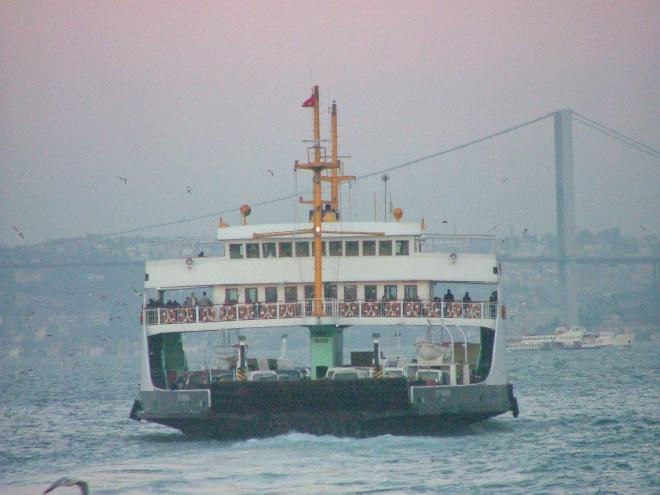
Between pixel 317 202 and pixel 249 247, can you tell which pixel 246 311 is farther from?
pixel 317 202

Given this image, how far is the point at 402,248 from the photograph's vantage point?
42.8m

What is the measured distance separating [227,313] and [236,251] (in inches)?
95.0

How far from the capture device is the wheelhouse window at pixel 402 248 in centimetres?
4275

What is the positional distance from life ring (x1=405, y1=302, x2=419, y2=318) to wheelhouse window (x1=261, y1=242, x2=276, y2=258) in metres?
3.95

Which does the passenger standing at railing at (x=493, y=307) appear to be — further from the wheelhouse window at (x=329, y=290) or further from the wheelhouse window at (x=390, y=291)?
the wheelhouse window at (x=329, y=290)

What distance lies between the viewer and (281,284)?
138 feet

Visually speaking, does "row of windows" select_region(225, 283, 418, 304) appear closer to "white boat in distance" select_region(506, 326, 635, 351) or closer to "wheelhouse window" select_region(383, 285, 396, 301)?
"wheelhouse window" select_region(383, 285, 396, 301)

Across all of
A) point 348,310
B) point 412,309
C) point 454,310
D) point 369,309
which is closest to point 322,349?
point 348,310

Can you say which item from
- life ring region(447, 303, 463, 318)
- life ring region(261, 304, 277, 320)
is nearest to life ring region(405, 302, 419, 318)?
life ring region(447, 303, 463, 318)

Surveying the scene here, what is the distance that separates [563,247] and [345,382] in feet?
332

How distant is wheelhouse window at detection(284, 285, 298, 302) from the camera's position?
42.2 metres

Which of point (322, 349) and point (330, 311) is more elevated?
point (330, 311)

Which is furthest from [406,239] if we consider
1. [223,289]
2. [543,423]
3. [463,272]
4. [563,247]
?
[563,247]

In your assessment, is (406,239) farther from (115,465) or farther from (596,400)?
(596,400)
